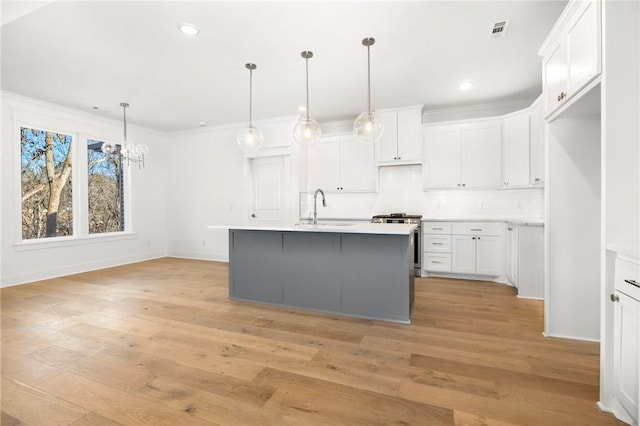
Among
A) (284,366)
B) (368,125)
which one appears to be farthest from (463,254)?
(284,366)

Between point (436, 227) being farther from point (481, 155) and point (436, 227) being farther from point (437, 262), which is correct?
point (481, 155)

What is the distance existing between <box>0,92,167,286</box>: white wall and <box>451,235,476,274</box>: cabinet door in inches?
239

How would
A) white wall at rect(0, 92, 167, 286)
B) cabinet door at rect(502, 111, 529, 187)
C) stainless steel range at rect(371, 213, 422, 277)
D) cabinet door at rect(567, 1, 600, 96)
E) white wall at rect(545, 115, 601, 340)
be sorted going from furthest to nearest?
stainless steel range at rect(371, 213, 422, 277) < white wall at rect(0, 92, 167, 286) < cabinet door at rect(502, 111, 529, 187) < white wall at rect(545, 115, 601, 340) < cabinet door at rect(567, 1, 600, 96)

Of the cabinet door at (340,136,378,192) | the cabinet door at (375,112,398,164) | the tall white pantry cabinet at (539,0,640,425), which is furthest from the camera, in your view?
the cabinet door at (340,136,378,192)

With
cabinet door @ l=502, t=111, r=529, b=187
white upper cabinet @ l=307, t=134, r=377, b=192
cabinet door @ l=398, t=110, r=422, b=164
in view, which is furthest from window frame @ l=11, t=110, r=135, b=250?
cabinet door @ l=502, t=111, r=529, b=187

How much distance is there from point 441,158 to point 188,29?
3.98 m

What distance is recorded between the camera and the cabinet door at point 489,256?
4352 millimetres

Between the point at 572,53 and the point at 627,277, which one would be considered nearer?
the point at 627,277

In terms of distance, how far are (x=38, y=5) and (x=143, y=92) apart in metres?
1.87

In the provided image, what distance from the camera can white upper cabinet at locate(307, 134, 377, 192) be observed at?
5.31m

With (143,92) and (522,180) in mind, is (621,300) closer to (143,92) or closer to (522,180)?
(522,180)

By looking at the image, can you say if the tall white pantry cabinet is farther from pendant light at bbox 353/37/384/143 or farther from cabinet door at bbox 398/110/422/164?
cabinet door at bbox 398/110/422/164

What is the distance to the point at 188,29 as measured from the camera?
276cm

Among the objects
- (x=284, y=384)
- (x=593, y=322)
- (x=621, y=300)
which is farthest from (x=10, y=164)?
(x=593, y=322)
